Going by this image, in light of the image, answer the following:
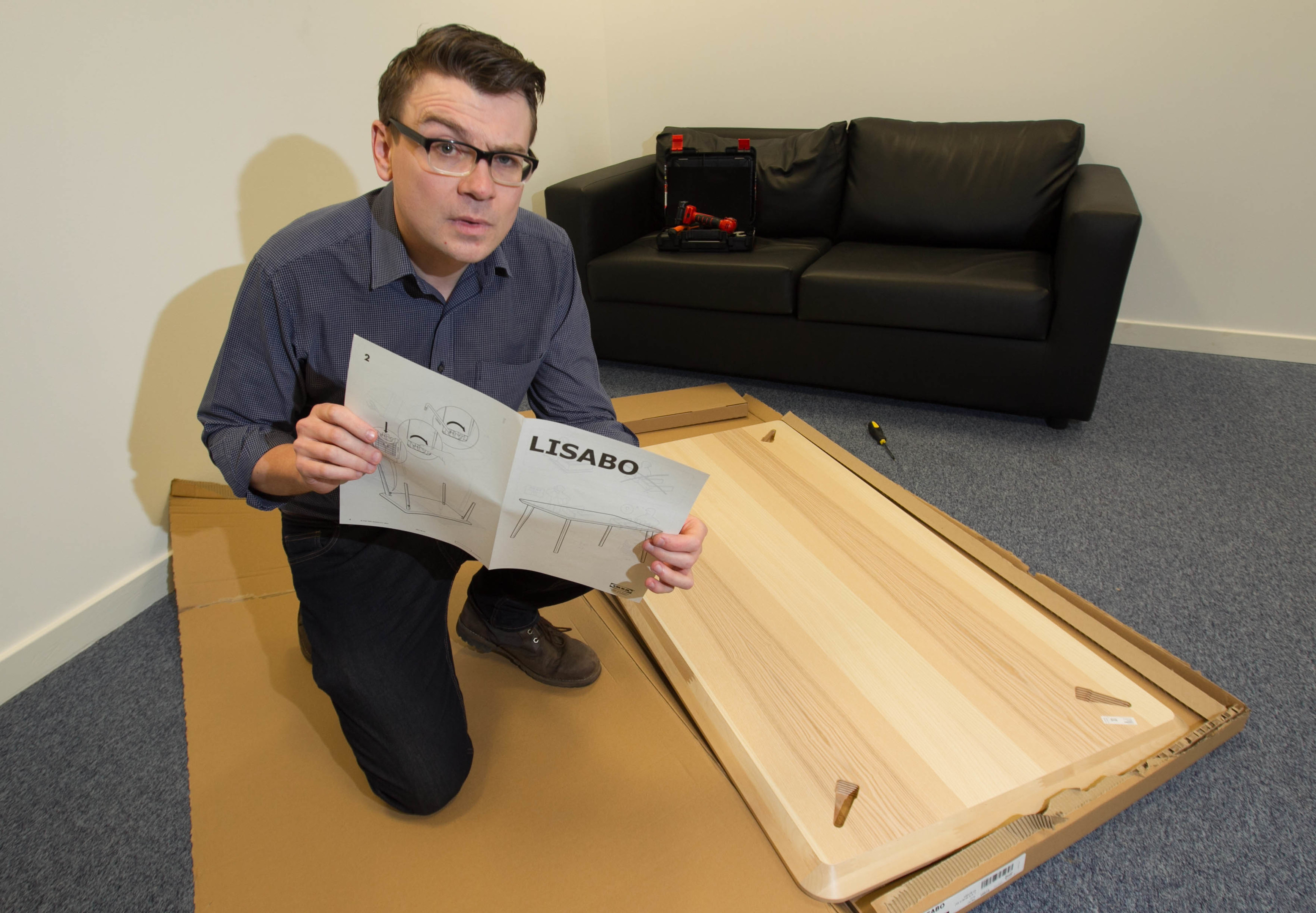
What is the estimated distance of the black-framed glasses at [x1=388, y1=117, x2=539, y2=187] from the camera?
85cm

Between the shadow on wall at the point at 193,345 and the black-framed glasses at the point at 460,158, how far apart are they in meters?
0.91

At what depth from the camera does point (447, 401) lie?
800 mm

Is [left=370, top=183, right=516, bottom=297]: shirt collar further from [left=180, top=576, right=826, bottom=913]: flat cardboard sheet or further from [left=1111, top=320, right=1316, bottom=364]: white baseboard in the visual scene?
[left=1111, top=320, right=1316, bottom=364]: white baseboard

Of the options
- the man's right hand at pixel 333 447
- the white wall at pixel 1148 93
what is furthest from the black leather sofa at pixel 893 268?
the man's right hand at pixel 333 447

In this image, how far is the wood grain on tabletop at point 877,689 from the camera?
3.08ft

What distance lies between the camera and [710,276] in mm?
2324

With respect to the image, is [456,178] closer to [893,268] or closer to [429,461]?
[429,461]

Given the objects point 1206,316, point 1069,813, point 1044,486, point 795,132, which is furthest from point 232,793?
point 1206,316

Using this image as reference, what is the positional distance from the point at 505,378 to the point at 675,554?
393mm

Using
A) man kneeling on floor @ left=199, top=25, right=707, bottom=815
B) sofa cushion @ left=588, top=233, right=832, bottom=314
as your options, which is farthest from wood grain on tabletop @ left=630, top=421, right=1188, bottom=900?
sofa cushion @ left=588, top=233, right=832, bottom=314

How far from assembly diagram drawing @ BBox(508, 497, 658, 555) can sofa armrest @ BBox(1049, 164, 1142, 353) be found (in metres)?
1.60

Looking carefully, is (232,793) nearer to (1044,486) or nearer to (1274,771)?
(1274,771)

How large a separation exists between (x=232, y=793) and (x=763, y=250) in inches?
81.6

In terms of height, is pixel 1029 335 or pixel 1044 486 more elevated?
pixel 1029 335
